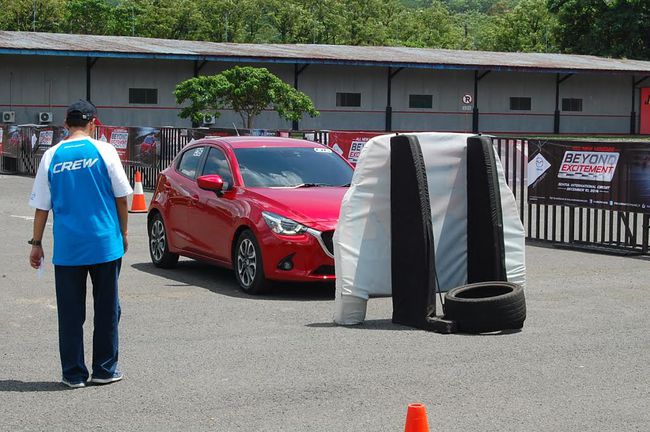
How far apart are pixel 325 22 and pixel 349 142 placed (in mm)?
71438

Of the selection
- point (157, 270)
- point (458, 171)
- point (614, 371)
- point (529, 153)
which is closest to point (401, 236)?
point (458, 171)

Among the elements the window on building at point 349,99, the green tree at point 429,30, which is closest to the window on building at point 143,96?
the window on building at point 349,99

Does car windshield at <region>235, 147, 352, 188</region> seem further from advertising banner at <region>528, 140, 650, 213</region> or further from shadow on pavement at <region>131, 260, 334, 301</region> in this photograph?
advertising banner at <region>528, 140, 650, 213</region>

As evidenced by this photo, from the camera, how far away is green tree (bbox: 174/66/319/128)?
41906mm

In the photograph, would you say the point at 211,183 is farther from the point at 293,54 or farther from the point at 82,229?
the point at 293,54

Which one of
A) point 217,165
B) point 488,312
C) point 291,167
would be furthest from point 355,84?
point 488,312

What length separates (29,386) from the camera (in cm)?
742

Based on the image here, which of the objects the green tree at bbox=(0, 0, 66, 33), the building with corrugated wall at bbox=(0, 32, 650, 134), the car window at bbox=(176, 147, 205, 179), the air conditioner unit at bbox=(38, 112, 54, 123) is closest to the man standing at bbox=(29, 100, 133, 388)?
the car window at bbox=(176, 147, 205, 179)

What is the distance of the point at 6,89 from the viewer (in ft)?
153

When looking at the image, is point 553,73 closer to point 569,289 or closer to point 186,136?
point 186,136

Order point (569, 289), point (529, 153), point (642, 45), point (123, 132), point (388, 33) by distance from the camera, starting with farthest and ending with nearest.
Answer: point (388, 33) → point (642, 45) → point (123, 132) → point (529, 153) → point (569, 289)

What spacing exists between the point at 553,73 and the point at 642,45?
20.2 metres

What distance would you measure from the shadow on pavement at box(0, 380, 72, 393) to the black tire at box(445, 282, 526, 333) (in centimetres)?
337

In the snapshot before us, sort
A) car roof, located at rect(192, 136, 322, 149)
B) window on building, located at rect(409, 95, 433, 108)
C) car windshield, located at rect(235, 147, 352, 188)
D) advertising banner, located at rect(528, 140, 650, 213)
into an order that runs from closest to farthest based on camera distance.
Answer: car windshield, located at rect(235, 147, 352, 188) → car roof, located at rect(192, 136, 322, 149) → advertising banner, located at rect(528, 140, 650, 213) → window on building, located at rect(409, 95, 433, 108)
